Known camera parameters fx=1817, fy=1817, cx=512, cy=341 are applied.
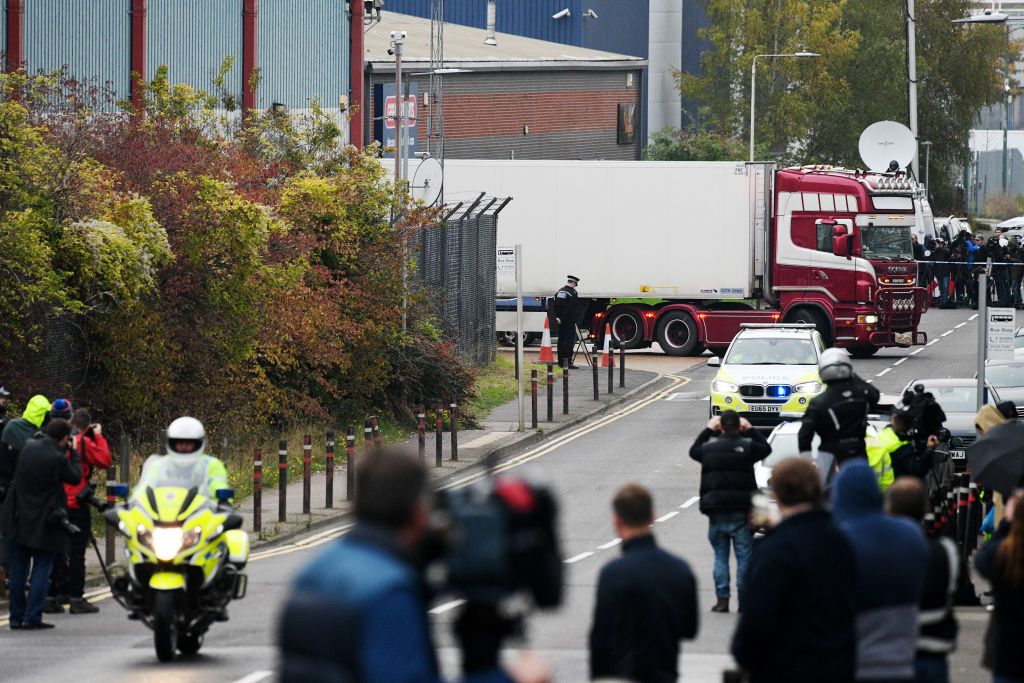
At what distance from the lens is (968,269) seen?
52531 mm

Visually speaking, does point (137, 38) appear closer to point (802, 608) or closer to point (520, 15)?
point (802, 608)

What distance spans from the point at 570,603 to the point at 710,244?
25190 mm

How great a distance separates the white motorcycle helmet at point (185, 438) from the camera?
12.8 m

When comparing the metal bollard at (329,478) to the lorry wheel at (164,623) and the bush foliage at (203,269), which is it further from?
the lorry wheel at (164,623)

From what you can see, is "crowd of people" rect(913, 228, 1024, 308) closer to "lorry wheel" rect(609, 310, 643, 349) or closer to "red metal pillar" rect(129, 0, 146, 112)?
"lorry wheel" rect(609, 310, 643, 349)

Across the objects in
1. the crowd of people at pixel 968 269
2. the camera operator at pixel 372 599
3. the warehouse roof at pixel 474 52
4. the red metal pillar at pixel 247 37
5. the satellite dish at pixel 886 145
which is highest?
the warehouse roof at pixel 474 52

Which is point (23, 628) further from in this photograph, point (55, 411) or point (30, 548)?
point (55, 411)

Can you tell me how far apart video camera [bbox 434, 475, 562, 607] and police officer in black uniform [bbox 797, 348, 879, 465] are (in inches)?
354

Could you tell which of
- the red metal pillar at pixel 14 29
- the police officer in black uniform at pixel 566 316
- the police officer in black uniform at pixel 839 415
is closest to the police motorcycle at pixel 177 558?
the police officer in black uniform at pixel 839 415

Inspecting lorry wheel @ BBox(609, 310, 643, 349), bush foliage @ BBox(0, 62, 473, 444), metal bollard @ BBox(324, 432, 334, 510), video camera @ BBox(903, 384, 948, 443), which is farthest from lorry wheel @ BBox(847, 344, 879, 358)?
video camera @ BBox(903, 384, 948, 443)

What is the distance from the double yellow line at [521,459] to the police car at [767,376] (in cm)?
266

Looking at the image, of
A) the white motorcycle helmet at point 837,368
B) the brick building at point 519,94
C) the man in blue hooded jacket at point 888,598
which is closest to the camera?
the man in blue hooded jacket at point 888,598

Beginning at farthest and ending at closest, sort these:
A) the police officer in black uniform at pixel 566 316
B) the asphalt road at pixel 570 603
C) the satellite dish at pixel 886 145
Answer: the satellite dish at pixel 886 145 → the police officer in black uniform at pixel 566 316 → the asphalt road at pixel 570 603

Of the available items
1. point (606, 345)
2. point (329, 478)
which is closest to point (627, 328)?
point (606, 345)
